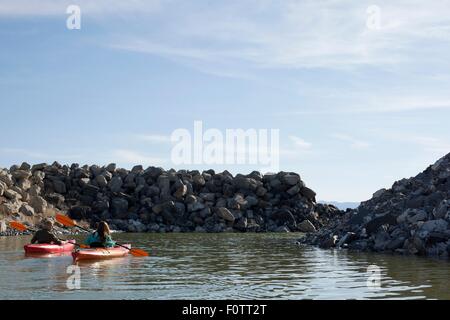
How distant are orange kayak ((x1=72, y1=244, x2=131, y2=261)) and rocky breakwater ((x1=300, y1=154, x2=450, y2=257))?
39.7ft

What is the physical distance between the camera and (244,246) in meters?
38.3

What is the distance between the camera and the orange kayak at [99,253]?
86.9ft

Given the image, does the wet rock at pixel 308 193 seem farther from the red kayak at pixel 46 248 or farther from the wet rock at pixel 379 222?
the red kayak at pixel 46 248

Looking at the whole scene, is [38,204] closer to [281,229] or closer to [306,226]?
[281,229]

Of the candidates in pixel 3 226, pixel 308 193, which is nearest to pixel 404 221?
pixel 3 226

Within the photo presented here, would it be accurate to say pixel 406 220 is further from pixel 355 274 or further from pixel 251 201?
pixel 251 201

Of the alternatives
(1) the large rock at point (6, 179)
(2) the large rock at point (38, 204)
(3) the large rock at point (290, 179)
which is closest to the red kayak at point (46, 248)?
(2) the large rock at point (38, 204)

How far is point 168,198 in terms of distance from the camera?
61406 mm

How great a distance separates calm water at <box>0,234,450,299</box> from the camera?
57.2ft

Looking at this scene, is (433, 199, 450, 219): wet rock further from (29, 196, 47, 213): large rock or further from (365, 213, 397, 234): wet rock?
Answer: (29, 196, 47, 213): large rock

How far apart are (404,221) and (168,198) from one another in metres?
32.4

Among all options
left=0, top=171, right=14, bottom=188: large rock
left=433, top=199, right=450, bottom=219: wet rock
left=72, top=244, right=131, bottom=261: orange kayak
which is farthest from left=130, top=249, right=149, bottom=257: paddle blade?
left=0, top=171, right=14, bottom=188: large rock

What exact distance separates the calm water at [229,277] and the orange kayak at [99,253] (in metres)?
0.57
